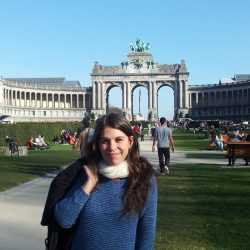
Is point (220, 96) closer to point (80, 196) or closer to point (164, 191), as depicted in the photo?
point (164, 191)

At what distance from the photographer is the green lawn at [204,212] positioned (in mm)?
8766

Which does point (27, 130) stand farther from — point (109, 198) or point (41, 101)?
point (41, 101)

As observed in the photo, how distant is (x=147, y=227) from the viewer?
3.83 m

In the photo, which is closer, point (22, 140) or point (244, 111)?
point (22, 140)

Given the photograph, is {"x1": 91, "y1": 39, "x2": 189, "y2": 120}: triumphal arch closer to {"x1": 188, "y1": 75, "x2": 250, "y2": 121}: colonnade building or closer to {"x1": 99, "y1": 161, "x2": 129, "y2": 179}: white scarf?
{"x1": 188, "y1": 75, "x2": 250, "y2": 121}: colonnade building

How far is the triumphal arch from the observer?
15500cm

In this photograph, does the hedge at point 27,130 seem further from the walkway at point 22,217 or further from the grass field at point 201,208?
the walkway at point 22,217

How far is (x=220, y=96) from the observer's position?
15800cm

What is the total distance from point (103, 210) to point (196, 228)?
20.8 ft

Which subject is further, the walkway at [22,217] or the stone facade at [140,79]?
the stone facade at [140,79]

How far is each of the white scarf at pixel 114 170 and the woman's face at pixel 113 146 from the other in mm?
32

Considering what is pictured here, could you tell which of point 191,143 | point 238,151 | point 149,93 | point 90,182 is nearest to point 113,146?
point 90,182

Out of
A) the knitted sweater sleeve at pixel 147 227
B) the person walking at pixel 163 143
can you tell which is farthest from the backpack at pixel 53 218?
the person walking at pixel 163 143

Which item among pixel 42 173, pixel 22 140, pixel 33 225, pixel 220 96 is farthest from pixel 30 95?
pixel 33 225
